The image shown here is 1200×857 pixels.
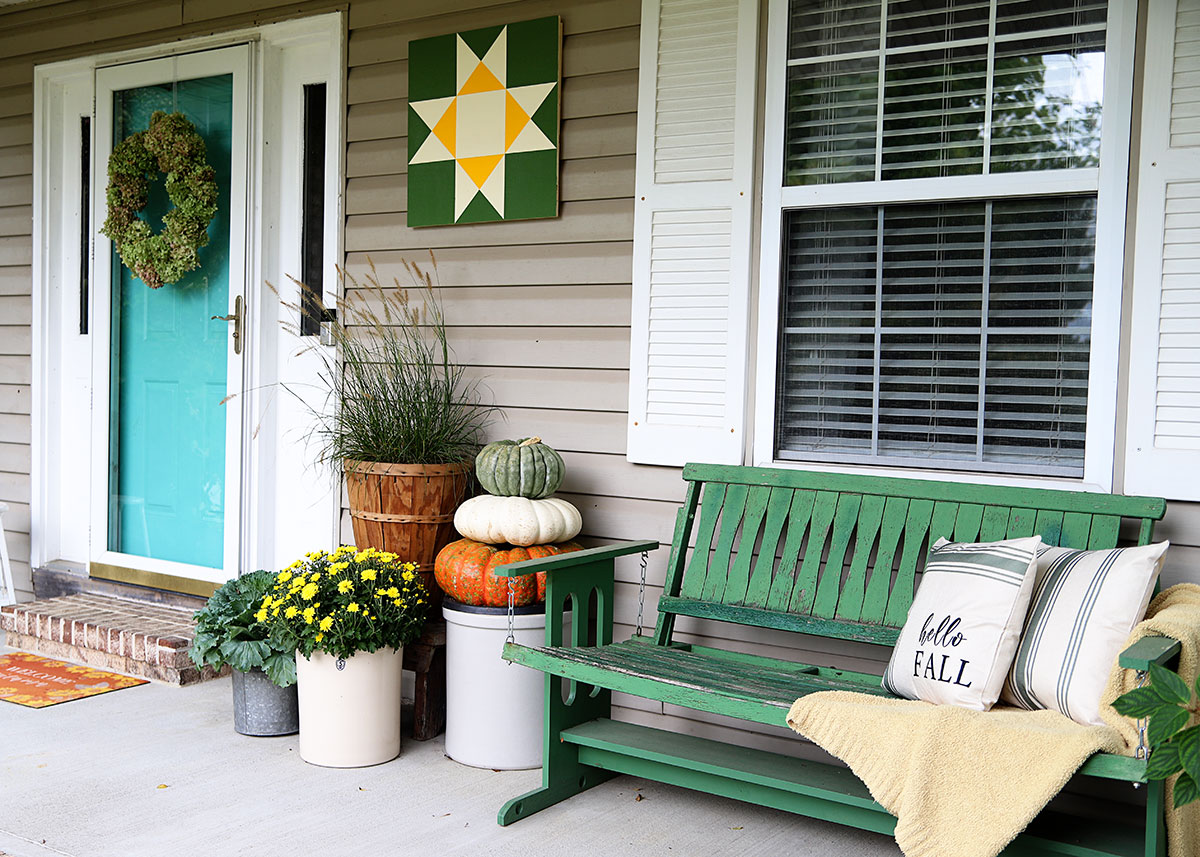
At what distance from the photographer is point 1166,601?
8.45 ft

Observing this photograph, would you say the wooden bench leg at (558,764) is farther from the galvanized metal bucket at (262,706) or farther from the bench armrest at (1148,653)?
the bench armrest at (1148,653)

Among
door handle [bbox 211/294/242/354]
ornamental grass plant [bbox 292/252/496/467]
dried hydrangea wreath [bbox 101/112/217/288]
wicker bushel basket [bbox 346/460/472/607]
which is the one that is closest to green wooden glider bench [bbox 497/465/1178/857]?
wicker bushel basket [bbox 346/460/472/607]

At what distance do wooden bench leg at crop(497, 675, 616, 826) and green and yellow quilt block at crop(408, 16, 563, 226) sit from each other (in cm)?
157

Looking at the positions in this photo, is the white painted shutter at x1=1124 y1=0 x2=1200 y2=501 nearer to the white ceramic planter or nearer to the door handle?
the white ceramic planter

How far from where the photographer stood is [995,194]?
303 cm

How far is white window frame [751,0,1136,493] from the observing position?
287cm

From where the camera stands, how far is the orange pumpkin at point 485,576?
10.7ft

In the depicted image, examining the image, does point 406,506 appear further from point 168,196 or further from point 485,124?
point 168,196

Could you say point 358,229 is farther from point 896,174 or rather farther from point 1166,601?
point 1166,601

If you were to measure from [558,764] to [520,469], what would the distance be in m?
0.87

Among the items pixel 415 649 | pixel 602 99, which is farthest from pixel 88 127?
pixel 415 649

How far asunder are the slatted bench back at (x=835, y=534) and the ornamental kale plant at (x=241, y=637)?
1.13m

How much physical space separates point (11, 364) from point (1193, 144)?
15.5 ft

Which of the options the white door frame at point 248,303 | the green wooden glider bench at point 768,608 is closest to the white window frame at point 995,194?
the green wooden glider bench at point 768,608
